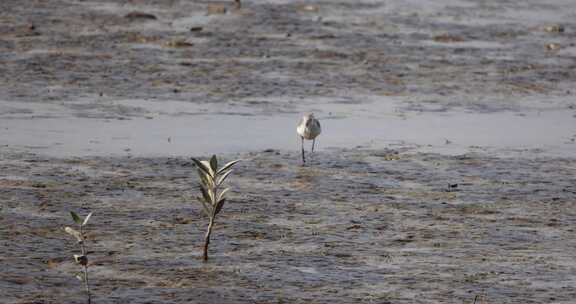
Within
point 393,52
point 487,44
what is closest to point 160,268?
point 393,52

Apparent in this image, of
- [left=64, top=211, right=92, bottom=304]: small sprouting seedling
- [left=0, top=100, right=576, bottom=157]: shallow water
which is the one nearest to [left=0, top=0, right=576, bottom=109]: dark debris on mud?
[left=0, top=100, right=576, bottom=157]: shallow water

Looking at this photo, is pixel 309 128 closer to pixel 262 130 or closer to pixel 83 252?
pixel 262 130

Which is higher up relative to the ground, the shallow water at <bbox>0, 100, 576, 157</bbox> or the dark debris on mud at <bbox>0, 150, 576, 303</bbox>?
the shallow water at <bbox>0, 100, 576, 157</bbox>

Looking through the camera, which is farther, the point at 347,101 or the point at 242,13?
the point at 242,13

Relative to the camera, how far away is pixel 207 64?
20.3m

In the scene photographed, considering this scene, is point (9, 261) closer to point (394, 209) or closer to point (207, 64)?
point (394, 209)

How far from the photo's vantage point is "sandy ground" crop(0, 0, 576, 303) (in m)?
10.2

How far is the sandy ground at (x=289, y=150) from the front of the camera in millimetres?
10195

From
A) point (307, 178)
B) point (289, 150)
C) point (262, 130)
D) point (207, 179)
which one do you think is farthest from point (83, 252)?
point (262, 130)

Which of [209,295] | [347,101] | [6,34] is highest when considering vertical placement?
[6,34]

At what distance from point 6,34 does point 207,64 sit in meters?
4.16

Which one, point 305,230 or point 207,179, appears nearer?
point 207,179

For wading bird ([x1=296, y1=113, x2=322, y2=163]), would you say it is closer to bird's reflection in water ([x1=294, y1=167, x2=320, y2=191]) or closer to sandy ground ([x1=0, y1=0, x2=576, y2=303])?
sandy ground ([x1=0, y1=0, x2=576, y2=303])

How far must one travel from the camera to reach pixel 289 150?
15328mm
